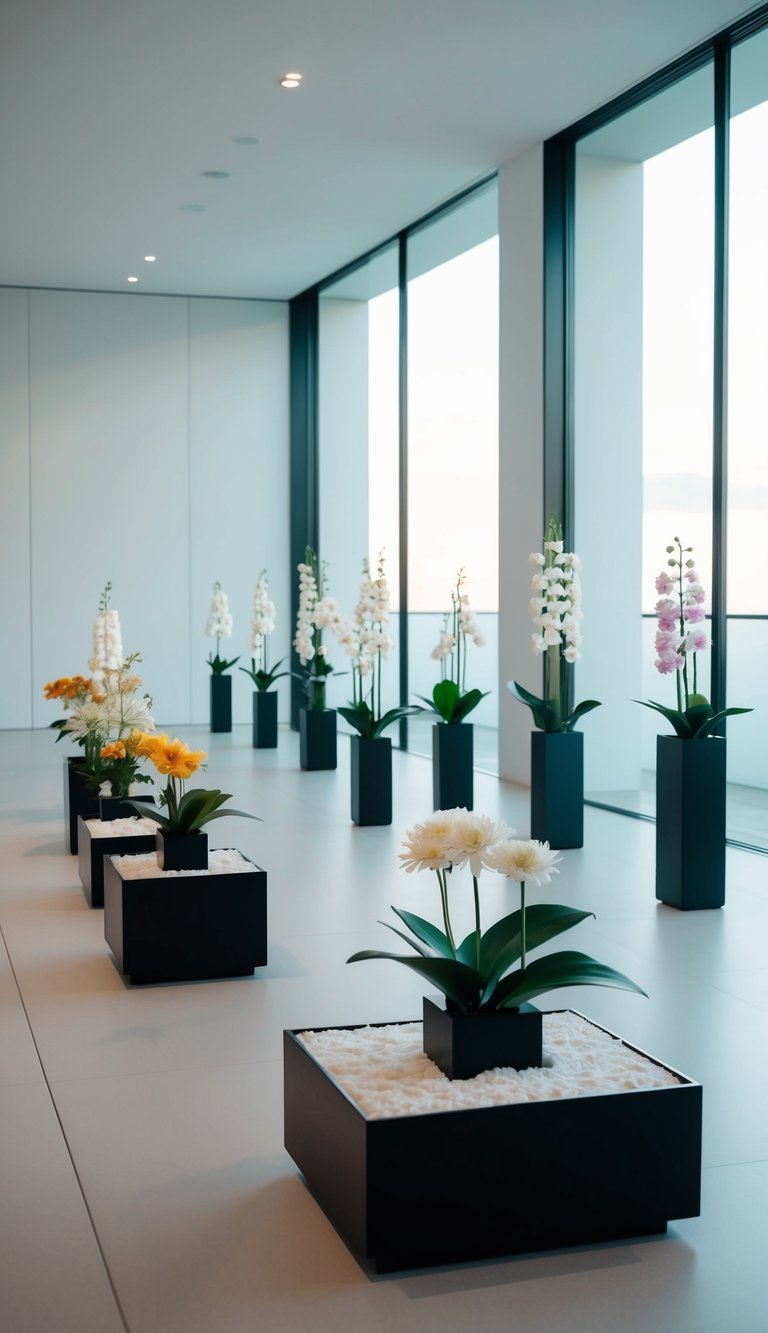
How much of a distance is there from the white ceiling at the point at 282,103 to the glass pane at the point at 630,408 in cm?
54

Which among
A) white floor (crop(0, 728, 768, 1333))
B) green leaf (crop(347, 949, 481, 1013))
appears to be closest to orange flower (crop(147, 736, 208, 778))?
white floor (crop(0, 728, 768, 1333))

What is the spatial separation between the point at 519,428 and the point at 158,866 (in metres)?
5.11

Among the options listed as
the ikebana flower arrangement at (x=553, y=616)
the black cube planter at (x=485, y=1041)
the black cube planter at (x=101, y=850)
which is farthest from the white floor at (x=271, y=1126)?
the ikebana flower arrangement at (x=553, y=616)

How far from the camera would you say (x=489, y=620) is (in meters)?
13.7

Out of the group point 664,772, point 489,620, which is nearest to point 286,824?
point 664,772

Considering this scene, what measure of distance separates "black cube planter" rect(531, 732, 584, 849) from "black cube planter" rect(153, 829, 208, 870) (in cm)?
250

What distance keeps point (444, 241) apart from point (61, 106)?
3.82m

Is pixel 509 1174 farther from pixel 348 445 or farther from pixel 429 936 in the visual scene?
pixel 348 445

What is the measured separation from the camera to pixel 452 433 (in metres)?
12.3

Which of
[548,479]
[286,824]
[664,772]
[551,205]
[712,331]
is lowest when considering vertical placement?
[286,824]

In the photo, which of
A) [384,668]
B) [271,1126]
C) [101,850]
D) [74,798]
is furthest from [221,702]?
[271,1126]

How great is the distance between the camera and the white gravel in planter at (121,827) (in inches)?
211

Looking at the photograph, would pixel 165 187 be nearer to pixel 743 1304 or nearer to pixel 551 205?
pixel 551 205

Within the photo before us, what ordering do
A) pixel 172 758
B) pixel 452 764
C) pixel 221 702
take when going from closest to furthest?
pixel 172 758, pixel 452 764, pixel 221 702
